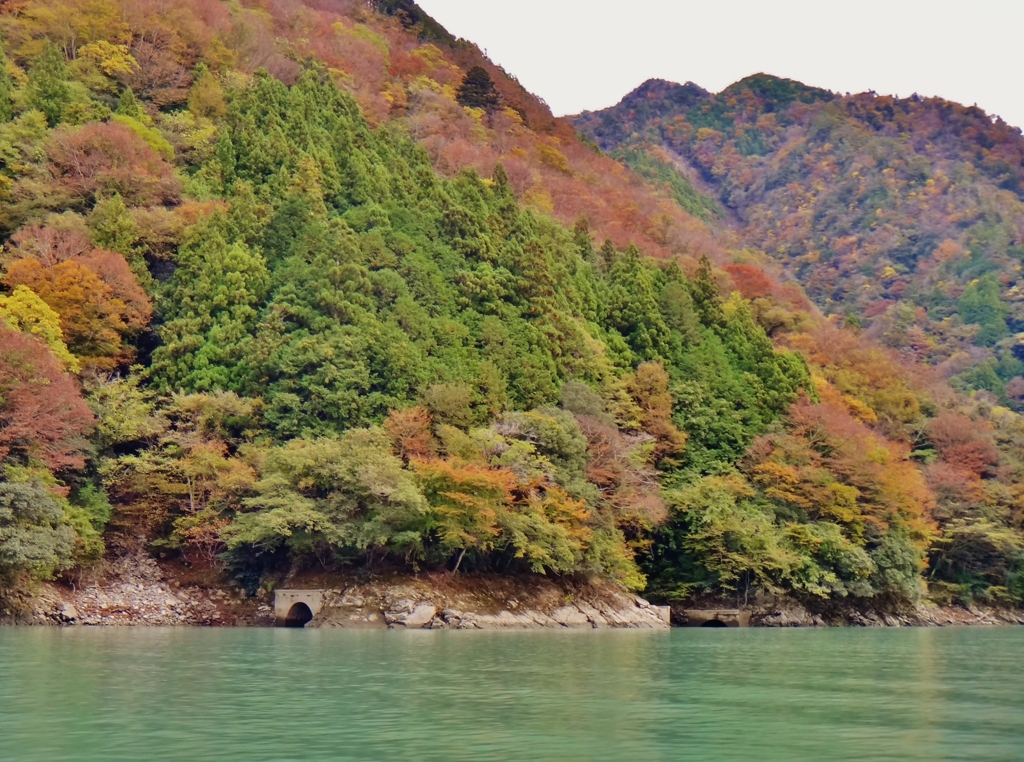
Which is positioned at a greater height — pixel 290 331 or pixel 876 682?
pixel 290 331

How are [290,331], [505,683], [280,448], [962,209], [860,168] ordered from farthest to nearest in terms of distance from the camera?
[860,168] < [962,209] < [290,331] < [280,448] < [505,683]

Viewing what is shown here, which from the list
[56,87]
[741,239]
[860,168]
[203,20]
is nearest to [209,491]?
[56,87]

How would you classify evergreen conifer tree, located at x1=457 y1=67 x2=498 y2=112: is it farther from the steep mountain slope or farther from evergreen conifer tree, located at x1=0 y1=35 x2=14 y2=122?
evergreen conifer tree, located at x1=0 y1=35 x2=14 y2=122

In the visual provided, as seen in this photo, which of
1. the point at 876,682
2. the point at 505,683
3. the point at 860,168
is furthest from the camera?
the point at 860,168

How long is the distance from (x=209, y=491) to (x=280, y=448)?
3.24 meters

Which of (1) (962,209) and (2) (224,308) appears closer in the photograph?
(2) (224,308)

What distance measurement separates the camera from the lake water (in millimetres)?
12344

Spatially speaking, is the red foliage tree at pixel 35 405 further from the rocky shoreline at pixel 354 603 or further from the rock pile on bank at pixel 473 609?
the rock pile on bank at pixel 473 609

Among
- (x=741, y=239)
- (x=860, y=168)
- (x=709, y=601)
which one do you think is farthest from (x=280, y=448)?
(x=860, y=168)

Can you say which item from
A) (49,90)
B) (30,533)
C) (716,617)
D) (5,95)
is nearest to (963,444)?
→ (716,617)

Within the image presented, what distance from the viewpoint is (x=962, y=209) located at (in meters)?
131

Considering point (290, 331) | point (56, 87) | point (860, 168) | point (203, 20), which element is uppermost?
point (860, 168)

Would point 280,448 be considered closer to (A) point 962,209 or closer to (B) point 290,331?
(B) point 290,331

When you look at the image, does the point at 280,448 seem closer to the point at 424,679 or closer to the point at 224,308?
the point at 224,308
